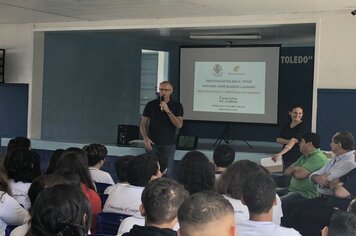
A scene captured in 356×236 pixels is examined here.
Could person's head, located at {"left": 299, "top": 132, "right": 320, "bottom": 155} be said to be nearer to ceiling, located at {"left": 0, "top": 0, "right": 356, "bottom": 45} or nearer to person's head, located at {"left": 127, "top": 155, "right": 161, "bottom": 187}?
ceiling, located at {"left": 0, "top": 0, "right": 356, "bottom": 45}

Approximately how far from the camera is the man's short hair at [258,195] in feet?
8.30

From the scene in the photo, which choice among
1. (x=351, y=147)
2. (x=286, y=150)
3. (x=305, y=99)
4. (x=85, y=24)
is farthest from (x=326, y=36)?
(x=305, y=99)

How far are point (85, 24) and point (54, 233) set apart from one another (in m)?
6.37

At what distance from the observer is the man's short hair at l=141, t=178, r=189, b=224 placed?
230cm

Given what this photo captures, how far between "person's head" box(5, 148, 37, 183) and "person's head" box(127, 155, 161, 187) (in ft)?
2.82

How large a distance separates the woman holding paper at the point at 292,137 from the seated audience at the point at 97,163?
213 centimetres

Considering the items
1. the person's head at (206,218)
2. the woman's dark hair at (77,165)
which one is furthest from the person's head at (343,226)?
the woman's dark hair at (77,165)

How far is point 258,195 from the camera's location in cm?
254

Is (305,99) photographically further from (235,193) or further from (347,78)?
(235,193)

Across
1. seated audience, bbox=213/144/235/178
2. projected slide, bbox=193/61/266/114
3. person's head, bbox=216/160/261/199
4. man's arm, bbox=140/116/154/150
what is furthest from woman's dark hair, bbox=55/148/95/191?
projected slide, bbox=193/61/266/114

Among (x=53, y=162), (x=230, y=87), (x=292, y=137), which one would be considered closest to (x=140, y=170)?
(x=53, y=162)

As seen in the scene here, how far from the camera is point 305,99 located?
1098 cm

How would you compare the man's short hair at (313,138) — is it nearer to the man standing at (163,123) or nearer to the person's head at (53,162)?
the man standing at (163,123)

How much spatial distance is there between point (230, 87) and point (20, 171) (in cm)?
566
